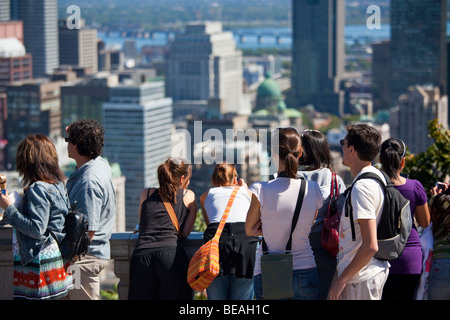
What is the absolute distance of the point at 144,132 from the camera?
8262 centimetres

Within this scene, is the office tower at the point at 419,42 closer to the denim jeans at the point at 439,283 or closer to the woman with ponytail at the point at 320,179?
the woman with ponytail at the point at 320,179

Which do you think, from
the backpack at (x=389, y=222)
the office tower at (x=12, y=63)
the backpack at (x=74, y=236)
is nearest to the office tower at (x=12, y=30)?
the office tower at (x=12, y=63)

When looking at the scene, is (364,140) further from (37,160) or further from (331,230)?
(37,160)

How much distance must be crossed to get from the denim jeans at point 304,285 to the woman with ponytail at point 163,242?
488 millimetres

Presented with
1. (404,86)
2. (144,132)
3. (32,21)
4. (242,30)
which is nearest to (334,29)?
(242,30)

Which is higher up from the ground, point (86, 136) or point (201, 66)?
point (86, 136)

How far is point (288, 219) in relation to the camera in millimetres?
5785

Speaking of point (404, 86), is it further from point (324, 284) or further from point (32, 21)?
point (324, 284)

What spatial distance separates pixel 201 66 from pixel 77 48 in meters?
17.1

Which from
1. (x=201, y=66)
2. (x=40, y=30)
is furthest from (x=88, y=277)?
(x=201, y=66)
